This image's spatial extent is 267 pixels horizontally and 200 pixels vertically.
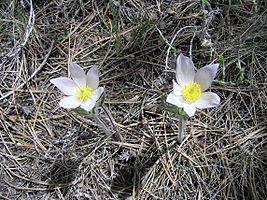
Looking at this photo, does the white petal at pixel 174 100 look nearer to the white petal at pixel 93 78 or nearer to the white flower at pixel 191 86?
the white flower at pixel 191 86

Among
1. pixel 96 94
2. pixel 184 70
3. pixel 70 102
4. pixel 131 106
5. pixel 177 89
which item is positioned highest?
pixel 184 70

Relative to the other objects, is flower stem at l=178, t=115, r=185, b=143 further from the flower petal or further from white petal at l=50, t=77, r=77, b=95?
white petal at l=50, t=77, r=77, b=95

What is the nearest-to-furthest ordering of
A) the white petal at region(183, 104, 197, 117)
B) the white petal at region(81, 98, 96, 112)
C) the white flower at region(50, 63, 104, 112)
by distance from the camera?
the white petal at region(183, 104, 197, 117)
the white petal at region(81, 98, 96, 112)
the white flower at region(50, 63, 104, 112)

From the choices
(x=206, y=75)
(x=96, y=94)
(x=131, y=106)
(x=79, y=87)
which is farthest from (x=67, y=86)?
(x=206, y=75)

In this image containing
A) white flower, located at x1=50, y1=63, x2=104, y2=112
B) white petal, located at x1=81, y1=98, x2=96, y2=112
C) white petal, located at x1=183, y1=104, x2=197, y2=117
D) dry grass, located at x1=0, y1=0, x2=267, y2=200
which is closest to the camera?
white petal, located at x1=183, y1=104, x2=197, y2=117

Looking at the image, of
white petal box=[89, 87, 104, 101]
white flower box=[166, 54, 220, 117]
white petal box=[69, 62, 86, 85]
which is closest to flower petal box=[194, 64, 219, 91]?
white flower box=[166, 54, 220, 117]

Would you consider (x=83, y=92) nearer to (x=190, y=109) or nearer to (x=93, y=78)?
(x=93, y=78)

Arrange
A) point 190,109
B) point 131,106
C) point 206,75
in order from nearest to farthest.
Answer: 1. point 190,109
2. point 206,75
3. point 131,106

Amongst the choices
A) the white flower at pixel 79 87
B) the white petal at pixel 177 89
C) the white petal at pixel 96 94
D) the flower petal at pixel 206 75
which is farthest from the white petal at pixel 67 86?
the flower petal at pixel 206 75

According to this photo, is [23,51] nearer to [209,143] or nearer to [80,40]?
[80,40]
